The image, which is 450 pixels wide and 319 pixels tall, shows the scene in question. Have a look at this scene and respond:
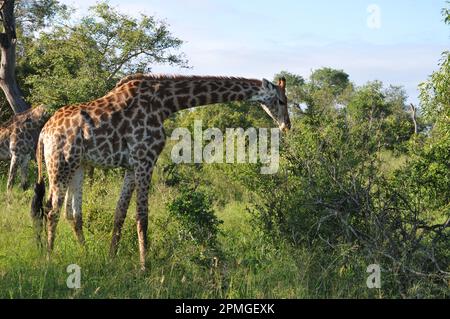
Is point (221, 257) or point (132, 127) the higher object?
point (132, 127)

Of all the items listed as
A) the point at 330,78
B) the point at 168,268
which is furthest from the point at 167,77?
the point at 330,78

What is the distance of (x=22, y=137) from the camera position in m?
13.5

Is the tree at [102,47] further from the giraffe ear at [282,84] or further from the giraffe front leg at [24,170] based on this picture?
the giraffe ear at [282,84]

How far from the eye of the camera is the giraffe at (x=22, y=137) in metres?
13.4

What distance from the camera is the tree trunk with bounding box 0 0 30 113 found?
15.2 metres

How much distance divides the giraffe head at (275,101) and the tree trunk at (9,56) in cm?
964

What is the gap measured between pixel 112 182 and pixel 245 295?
5989 mm

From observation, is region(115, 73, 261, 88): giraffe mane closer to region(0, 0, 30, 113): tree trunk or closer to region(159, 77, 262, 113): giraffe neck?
region(159, 77, 262, 113): giraffe neck

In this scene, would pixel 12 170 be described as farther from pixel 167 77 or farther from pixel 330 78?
pixel 330 78

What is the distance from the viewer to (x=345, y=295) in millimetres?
5629

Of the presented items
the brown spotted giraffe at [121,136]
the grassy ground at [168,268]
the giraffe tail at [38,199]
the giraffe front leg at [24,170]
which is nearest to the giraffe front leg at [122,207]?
the brown spotted giraffe at [121,136]

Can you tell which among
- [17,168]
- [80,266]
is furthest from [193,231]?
[17,168]

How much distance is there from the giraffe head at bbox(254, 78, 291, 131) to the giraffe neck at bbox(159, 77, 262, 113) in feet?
0.25
